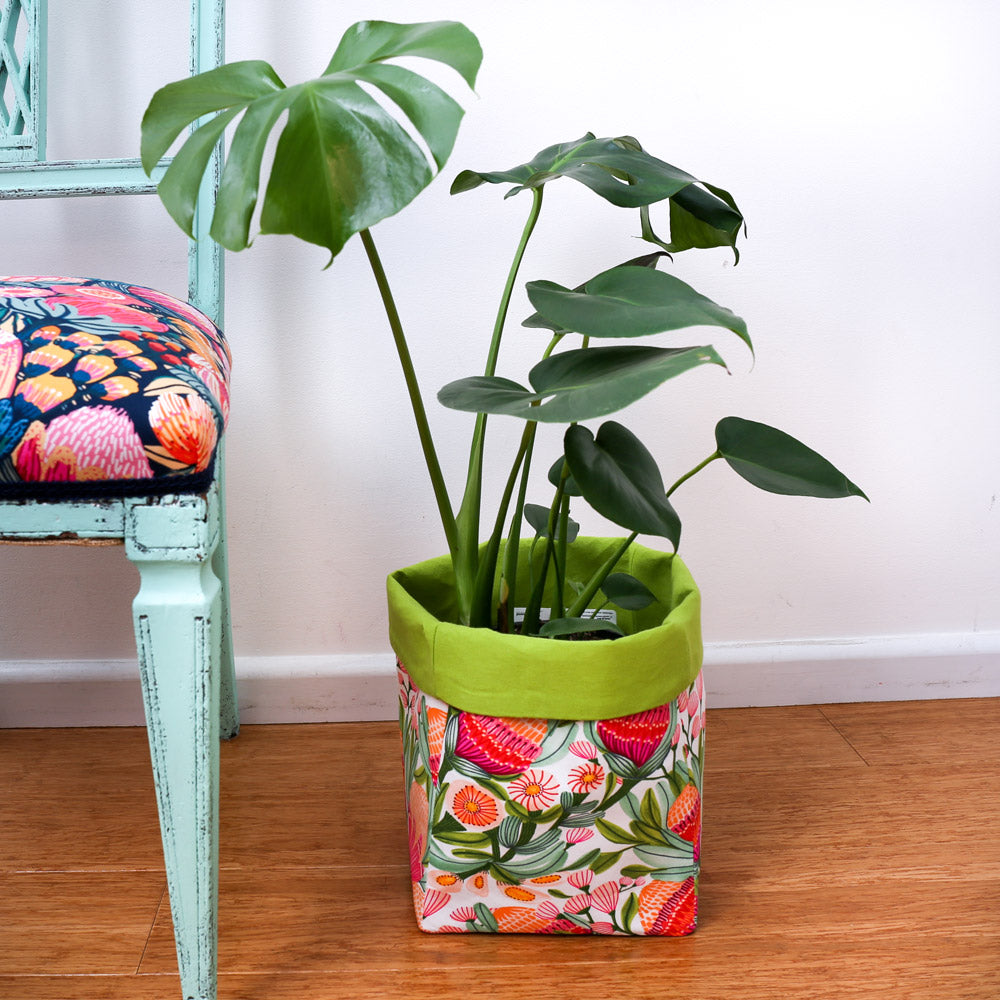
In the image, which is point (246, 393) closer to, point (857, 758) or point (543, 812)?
point (543, 812)

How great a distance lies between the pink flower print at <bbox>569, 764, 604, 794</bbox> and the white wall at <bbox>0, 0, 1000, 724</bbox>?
0.46 metres

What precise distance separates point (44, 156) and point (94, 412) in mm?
455

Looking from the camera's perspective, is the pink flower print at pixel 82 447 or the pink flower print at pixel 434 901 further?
the pink flower print at pixel 434 901

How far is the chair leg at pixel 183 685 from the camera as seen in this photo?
560 mm

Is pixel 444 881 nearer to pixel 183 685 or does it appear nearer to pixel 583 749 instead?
pixel 583 749

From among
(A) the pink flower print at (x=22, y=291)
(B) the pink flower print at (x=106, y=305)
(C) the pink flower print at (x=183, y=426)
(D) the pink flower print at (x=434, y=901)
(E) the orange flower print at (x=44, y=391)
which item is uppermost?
(A) the pink flower print at (x=22, y=291)

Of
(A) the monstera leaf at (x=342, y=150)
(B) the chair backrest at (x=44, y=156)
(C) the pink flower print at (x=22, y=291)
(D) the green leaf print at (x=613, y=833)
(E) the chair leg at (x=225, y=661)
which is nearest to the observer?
(A) the monstera leaf at (x=342, y=150)

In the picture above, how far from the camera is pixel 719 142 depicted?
1036 mm

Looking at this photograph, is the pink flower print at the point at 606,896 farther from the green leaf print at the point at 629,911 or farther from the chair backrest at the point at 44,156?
the chair backrest at the point at 44,156

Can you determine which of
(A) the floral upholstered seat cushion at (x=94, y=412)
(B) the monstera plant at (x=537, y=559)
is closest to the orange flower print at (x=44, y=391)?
(A) the floral upholstered seat cushion at (x=94, y=412)

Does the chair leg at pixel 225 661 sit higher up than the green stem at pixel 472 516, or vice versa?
the green stem at pixel 472 516

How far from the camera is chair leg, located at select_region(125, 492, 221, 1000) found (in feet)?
1.84

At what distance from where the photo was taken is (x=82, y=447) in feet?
1.75

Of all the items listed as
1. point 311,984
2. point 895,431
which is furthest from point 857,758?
Answer: point 311,984
